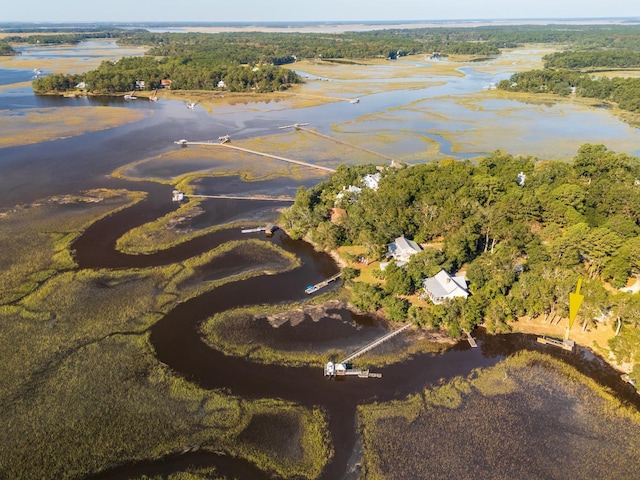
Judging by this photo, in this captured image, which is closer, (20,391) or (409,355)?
(20,391)

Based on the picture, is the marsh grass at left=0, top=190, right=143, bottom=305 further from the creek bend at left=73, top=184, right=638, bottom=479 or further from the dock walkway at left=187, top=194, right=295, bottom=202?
the creek bend at left=73, top=184, right=638, bottom=479

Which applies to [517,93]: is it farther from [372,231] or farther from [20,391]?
[20,391]

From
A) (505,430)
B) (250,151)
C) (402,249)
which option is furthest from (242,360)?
(250,151)

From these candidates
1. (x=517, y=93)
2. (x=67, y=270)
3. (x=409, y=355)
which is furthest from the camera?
(x=517, y=93)

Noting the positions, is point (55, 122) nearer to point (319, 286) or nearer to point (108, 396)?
point (319, 286)

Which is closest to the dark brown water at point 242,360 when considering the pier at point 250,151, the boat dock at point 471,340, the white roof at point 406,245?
the boat dock at point 471,340

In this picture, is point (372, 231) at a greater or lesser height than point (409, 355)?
greater

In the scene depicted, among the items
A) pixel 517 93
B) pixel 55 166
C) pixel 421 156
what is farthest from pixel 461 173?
pixel 517 93
